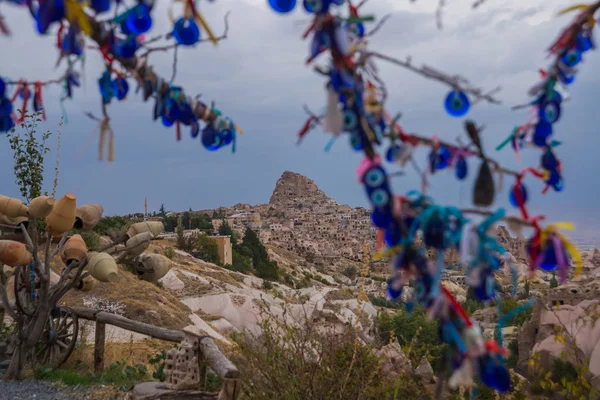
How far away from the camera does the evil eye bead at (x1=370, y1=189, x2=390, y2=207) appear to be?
121cm

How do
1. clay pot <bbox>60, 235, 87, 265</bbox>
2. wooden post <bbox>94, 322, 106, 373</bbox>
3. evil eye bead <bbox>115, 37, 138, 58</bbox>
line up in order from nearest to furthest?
evil eye bead <bbox>115, 37, 138, 58</bbox> < clay pot <bbox>60, 235, 87, 265</bbox> < wooden post <bbox>94, 322, 106, 373</bbox>

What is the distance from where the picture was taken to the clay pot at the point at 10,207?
584 centimetres

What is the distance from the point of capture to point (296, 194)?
12306cm

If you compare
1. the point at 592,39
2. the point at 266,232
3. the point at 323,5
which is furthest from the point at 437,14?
the point at 266,232

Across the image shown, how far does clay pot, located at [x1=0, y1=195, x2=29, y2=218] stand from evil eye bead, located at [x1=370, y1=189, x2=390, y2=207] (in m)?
5.63

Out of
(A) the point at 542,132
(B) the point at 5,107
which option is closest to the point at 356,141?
(A) the point at 542,132

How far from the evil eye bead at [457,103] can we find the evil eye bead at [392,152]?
171 mm

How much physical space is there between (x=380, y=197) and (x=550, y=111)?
821 mm

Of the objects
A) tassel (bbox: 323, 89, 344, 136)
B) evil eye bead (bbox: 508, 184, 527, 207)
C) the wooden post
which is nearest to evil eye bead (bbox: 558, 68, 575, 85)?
evil eye bead (bbox: 508, 184, 527, 207)

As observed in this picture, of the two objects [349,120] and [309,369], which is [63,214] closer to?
[309,369]

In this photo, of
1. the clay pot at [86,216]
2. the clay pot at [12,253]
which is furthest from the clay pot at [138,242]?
the clay pot at [12,253]

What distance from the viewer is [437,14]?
1304 mm

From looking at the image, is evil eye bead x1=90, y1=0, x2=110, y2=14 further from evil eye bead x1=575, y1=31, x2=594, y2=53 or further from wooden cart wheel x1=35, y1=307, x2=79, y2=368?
wooden cart wheel x1=35, y1=307, x2=79, y2=368

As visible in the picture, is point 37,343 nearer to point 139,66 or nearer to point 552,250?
point 139,66
